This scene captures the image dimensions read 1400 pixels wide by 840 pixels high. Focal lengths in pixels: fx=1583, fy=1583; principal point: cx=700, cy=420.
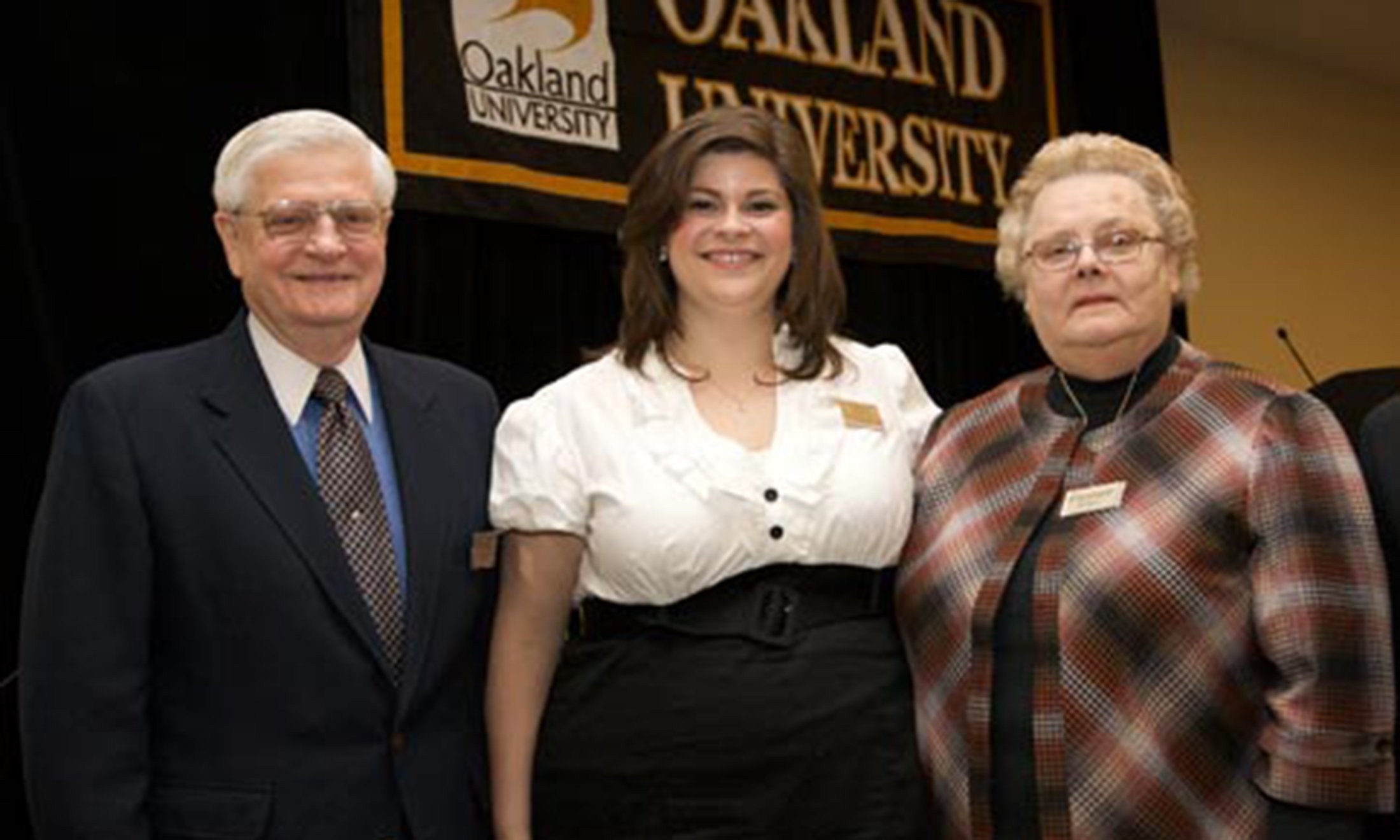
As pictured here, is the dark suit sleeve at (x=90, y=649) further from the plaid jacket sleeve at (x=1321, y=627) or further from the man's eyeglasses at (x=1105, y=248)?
the plaid jacket sleeve at (x=1321, y=627)

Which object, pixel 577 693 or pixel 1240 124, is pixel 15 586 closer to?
pixel 577 693

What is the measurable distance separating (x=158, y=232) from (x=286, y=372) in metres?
1.81

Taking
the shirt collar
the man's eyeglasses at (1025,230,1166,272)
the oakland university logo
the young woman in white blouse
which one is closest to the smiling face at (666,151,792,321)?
the young woman in white blouse

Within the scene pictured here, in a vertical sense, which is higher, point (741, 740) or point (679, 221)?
→ point (679, 221)

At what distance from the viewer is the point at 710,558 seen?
2.06 m

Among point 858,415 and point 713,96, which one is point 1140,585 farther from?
point 713,96

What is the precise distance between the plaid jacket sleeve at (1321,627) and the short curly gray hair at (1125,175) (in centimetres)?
34

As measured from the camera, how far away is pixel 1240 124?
7.37 meters

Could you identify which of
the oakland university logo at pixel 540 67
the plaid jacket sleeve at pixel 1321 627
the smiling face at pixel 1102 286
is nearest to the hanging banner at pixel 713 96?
the oakland university logo at pixel 540 67

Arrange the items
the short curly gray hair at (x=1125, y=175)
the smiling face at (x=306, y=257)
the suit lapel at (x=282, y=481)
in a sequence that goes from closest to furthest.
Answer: the suit lapel at (x=282, y=481)
the smiling face at (x=306, y=257)
the short curly gray hair at (x=1125, y=175)

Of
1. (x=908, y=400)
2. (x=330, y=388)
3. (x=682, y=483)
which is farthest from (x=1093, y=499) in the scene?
(x=330, y=388)

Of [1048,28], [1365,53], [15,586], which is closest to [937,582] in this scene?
→ [15,586]

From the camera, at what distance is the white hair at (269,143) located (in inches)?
79.7

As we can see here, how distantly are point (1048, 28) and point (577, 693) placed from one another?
4.38 metres
